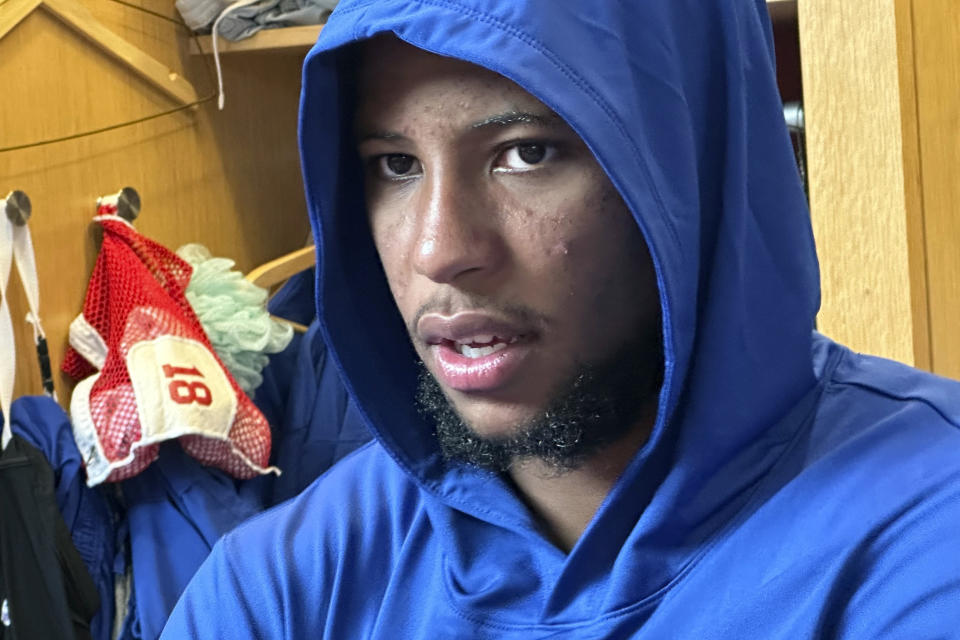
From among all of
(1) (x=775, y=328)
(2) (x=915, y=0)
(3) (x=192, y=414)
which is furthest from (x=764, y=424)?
(3) (x=192, y=414)

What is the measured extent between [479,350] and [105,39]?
3.67 feet

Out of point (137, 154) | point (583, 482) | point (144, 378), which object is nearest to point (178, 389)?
point (144, 378)

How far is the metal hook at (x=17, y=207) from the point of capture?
4.78 feet

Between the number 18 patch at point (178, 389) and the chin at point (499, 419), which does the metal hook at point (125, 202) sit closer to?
the number 18 patch at point (178, 389)

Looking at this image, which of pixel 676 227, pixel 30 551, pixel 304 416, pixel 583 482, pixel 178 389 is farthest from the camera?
pixel 304 416

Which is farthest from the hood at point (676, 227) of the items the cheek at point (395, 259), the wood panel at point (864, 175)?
the wood panel at point (864, 175)

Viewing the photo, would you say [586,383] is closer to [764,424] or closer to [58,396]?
[764,424]

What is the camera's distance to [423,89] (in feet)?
2.61

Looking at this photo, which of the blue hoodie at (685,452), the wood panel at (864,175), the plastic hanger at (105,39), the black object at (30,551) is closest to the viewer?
the blue hoodie at (685,452)

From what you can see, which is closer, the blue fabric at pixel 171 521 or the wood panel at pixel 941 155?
the wood panel at pixel 941 155

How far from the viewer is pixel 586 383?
2.65ft

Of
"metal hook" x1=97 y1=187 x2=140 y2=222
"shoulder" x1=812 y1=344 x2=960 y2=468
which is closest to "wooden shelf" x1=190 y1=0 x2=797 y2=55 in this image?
"metal hook" x1=97 y1=187 x2=140 y2=222

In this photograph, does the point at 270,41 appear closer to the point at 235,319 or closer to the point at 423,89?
the point at 235,319

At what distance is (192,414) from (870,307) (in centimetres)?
82
